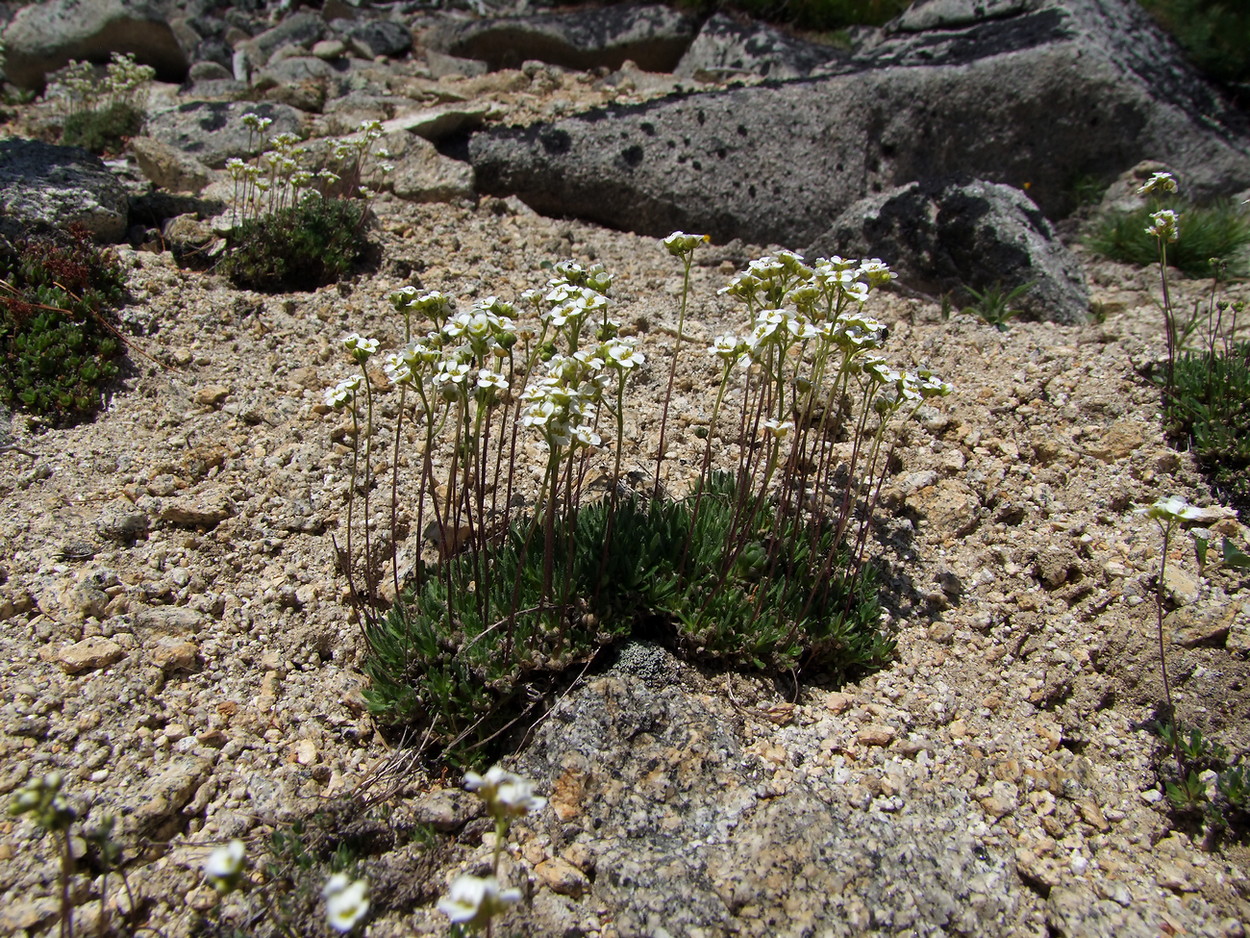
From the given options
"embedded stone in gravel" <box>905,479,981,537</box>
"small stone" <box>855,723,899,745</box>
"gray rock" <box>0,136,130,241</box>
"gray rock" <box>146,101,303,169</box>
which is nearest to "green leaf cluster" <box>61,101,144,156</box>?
"gray rock" <box>146,101,303,169</box>

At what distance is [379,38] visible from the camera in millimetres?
11562

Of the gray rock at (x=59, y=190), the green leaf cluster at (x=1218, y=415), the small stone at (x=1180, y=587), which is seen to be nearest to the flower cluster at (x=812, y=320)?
the small stone at (x=1180, y=587)

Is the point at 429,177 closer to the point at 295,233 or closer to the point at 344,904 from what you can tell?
the point at 295,233

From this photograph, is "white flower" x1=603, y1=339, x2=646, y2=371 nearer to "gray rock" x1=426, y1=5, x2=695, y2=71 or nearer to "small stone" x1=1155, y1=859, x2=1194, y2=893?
"small stone" x1=1155, y1=859, x2=1194, y2=893

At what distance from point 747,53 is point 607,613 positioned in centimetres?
829

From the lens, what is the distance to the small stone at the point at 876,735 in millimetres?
3240

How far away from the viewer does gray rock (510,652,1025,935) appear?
2.59m

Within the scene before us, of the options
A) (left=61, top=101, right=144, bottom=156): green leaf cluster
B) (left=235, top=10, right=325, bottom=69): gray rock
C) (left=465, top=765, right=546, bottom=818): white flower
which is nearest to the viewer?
(left=465, top=765, right=546, bottom=818): white flower

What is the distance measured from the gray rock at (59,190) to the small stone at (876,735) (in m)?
5.92

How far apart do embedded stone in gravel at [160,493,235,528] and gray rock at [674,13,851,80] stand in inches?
288

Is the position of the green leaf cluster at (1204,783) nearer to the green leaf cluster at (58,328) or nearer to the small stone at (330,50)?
the green leaf cluster at (58,328)

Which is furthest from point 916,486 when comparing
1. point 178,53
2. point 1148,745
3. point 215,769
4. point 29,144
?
point 178,53

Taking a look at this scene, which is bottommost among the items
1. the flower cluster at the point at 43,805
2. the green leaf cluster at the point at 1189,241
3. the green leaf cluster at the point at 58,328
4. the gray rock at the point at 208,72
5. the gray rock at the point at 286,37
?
the flower cluster at the point at 43,805

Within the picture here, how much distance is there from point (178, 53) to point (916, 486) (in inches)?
498
